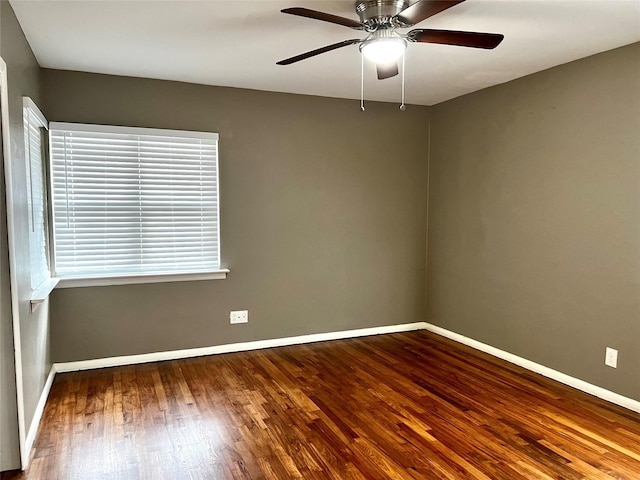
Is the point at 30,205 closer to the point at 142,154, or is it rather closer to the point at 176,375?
the point at 142,154

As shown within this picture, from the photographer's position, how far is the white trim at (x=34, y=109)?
9.03 ft

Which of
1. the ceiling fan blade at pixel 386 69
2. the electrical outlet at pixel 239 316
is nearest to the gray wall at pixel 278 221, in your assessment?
the electrical outlet at pixel 239 316

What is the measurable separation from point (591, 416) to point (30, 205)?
3831 mm

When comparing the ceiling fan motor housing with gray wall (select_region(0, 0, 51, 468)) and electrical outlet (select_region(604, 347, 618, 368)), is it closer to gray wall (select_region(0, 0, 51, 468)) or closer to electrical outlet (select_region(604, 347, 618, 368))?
gray wall (select_region(0, 0, 51, 468))

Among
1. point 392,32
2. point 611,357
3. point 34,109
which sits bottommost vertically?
point 611,357

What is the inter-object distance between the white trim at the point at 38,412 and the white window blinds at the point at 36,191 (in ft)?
2.40

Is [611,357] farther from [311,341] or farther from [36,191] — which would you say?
[36,191]

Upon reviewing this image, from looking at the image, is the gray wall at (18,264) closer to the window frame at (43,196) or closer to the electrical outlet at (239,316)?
the window frame at (43,196)

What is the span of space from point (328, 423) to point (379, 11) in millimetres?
2359

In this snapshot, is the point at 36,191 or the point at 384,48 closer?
the point at 384,48

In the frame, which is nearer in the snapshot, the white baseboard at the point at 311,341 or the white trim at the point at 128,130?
the white baseboard at the point at 311,341

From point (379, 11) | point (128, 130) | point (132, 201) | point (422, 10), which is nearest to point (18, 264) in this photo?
point (132, 201)

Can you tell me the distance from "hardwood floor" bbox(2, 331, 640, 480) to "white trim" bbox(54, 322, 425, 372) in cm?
10

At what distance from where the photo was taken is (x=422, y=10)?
2.07m
